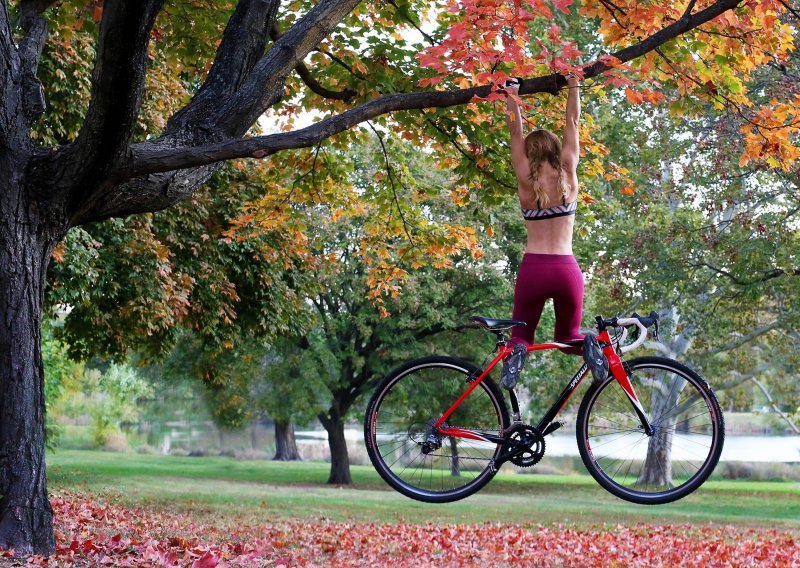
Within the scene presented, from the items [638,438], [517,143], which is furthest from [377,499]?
[517,143]

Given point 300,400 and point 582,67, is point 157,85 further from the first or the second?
point 300,400

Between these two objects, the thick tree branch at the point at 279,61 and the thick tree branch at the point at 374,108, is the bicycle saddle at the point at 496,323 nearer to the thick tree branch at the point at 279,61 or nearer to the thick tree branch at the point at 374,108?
the thick tree branch at the point at 374,108

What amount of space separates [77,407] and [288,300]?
39260mm

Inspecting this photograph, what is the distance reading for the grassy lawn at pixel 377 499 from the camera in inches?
787

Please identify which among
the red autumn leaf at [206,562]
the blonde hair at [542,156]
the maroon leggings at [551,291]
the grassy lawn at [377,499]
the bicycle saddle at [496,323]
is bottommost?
the grassy lawn at [377,499]

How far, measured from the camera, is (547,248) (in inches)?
193

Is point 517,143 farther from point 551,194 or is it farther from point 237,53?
point 237,53

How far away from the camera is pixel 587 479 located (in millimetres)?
36688

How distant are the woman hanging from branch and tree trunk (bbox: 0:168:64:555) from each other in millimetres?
3862

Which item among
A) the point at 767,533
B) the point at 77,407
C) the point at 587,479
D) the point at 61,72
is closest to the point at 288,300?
the point at 61,72

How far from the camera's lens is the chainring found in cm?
495

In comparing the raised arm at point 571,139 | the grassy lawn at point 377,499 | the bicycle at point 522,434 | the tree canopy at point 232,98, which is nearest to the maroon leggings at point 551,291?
the bicycle at point 522,434

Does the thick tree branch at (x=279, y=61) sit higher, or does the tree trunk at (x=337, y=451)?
the thick tree branch at (x=279, y=61)

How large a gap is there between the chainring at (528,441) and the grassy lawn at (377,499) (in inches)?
473
